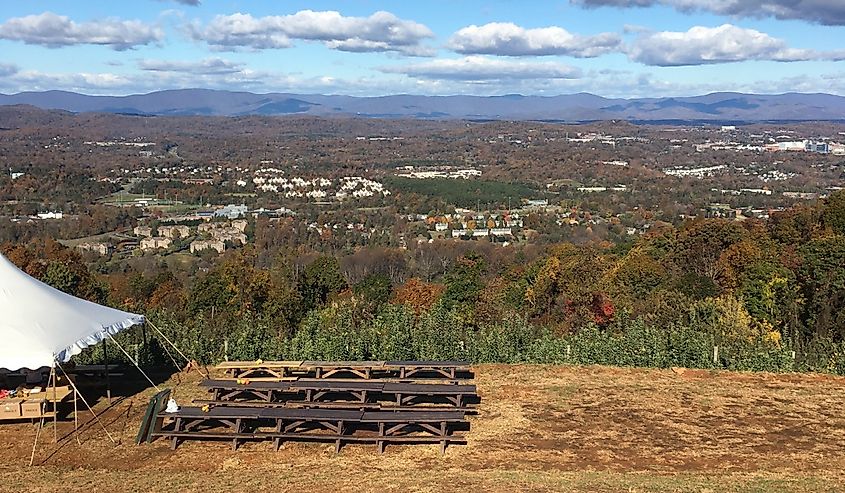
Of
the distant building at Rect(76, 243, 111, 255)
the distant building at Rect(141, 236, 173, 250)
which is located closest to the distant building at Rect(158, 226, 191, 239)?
the distant building at Rect(141, 236, 173, 250)

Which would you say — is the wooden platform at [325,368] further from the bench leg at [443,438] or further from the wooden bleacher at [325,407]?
the bench leg at [443,438]

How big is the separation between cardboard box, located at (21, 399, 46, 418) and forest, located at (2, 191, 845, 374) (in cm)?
388

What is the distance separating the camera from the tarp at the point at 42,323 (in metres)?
10.5

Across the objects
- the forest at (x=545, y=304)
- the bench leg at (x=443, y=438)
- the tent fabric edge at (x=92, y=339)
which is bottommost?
the forest at (x=545, y=304)

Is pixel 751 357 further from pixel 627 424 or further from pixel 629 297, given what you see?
pixel 629 297

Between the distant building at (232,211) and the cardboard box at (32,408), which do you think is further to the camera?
the distant building at (232,211)

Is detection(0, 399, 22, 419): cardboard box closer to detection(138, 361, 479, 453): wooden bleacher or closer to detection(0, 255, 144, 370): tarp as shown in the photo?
detection(0, 255, 144, 370): tarp

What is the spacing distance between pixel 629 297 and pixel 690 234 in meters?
9.44

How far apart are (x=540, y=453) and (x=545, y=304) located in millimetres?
21908

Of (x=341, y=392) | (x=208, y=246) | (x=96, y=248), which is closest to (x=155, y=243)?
(x=96, y=248)

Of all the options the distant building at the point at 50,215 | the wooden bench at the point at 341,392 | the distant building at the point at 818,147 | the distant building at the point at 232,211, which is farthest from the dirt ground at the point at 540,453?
the distant building at the point at 818,147

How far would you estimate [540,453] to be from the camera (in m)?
10.0

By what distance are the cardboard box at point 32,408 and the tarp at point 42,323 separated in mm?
786

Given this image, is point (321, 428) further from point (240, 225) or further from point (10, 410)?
point (240, 225)
